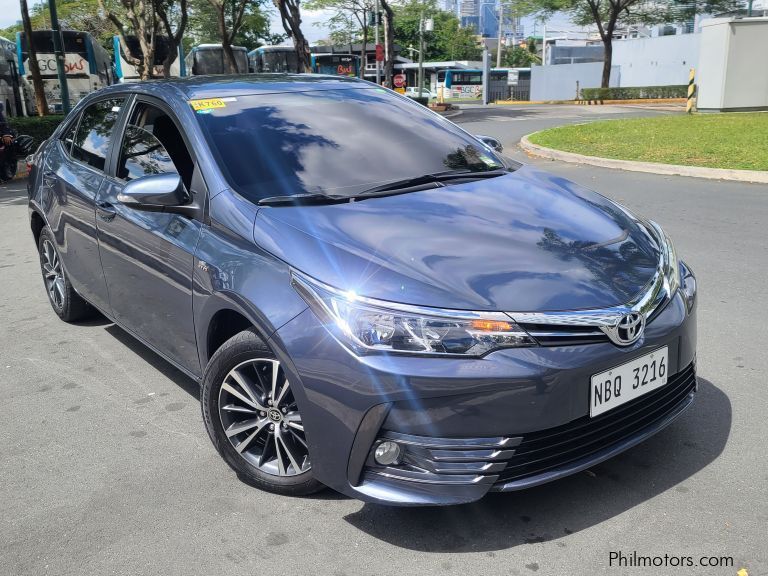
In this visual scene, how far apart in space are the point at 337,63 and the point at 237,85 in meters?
36.2

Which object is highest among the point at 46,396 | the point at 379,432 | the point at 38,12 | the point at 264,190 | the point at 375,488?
the point at 38,12

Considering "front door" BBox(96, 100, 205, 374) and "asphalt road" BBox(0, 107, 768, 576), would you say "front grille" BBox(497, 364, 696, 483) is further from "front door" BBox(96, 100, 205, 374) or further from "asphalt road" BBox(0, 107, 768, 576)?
"front door" BBox(96, 100, 205, 374)

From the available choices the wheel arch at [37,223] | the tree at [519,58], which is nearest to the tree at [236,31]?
the wheel arch at [37,223]

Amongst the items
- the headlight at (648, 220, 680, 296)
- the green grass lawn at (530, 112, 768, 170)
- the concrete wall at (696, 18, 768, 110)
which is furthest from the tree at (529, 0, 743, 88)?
the headlight at (648, 220, 680, 296)

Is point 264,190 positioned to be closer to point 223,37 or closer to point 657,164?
point 657,164

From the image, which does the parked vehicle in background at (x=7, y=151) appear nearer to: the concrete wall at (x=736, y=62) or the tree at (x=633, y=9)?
the concrete wall at (x=736, y=62)

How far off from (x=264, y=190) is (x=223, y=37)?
2491cm

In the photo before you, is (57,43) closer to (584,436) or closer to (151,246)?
(151,246)

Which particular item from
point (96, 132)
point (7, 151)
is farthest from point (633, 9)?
point (96, 132)

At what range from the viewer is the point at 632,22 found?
4509 cm

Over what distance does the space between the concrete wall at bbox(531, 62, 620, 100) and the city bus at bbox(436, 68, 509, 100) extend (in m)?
4.07

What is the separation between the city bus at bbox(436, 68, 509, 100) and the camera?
56.2m

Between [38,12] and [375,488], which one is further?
[38,12]

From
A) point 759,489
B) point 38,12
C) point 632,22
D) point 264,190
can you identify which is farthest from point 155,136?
point 38,12
